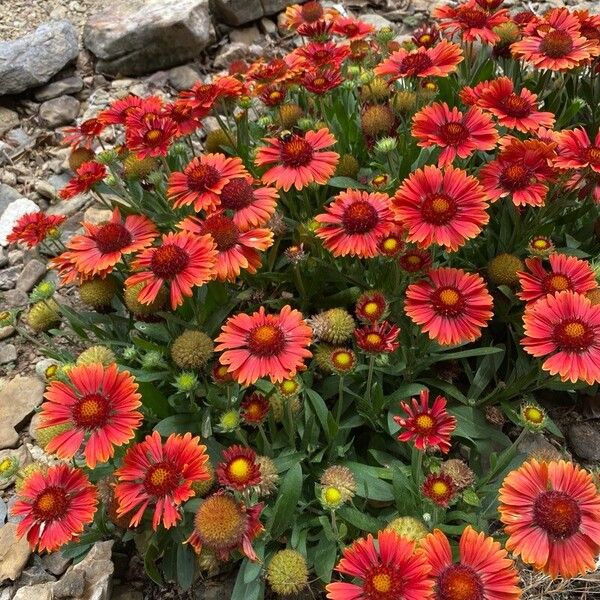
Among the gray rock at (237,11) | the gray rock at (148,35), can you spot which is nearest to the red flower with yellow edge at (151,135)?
the gray rock at (148,35)

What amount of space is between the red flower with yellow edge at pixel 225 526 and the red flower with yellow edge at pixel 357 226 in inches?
32.3

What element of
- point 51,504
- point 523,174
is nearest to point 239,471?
point 51,504

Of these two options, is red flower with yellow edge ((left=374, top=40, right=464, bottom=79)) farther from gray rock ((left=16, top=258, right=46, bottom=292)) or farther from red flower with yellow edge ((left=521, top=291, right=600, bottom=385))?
gray rock ((left=16, top=258, right=46, bottom=292))

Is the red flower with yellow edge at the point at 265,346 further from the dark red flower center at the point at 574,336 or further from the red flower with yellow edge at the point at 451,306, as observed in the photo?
the dark red flower center at the point at 574,336

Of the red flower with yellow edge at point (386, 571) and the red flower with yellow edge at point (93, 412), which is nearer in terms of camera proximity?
the red flower with yellow edge at point (386, 571)

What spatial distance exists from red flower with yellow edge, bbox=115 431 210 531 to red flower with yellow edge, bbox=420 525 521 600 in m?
0.62

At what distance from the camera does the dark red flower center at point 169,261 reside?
196 centimetres

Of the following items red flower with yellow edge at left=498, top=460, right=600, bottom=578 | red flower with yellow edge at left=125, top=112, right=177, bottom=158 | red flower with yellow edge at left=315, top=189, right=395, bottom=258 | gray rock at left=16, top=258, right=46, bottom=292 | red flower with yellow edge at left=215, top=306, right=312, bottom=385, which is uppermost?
red flower with yellow edge at left=125, top=112, right=177, bottom=158

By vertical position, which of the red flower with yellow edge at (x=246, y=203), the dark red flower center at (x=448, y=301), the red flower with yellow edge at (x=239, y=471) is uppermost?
the red flower with yellow edge at (x=246, y=203)

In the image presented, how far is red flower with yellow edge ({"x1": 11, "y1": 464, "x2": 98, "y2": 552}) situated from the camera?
5.70 feet

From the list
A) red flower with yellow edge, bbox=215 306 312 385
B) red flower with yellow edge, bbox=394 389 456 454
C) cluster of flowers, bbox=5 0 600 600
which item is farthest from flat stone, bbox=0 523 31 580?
red flower with yellow edge, bbox=394 389 456 454

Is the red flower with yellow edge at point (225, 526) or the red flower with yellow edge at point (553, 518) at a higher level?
the red flower with yellow edge at point (225, 526)

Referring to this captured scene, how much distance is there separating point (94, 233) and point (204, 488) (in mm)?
970

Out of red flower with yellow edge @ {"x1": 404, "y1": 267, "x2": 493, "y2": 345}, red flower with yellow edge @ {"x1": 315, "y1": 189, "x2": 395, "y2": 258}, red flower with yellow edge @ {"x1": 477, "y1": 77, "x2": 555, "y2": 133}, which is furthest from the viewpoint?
red flower with yellow edge @ {"x1": 477, "y1": 77, "x2": 555, "y2": 133}
